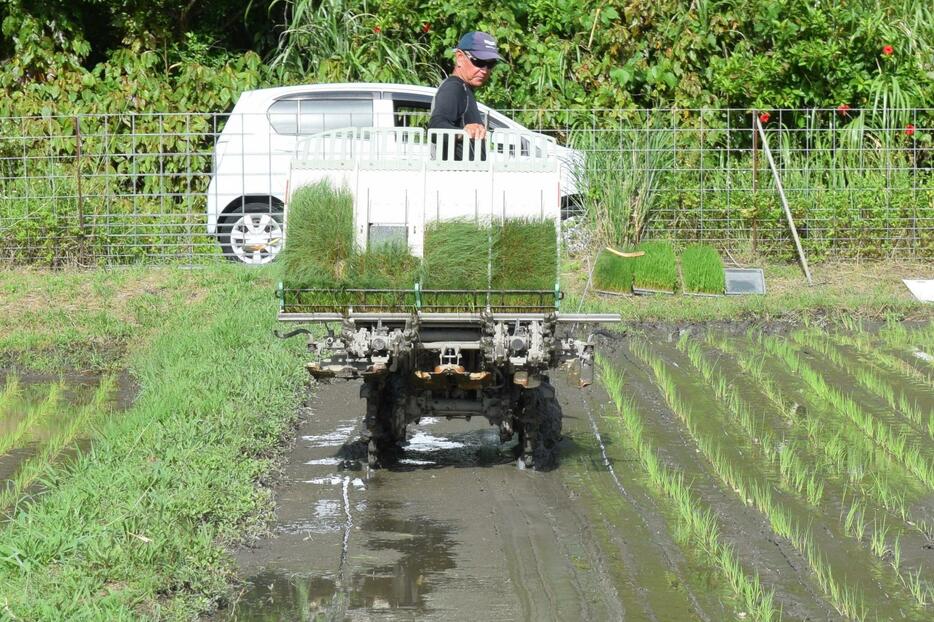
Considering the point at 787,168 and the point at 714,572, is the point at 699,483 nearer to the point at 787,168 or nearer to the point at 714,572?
the point at 714,572

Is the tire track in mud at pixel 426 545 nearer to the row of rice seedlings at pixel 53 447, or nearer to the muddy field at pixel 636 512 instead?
the muddy field at pixel 636 512

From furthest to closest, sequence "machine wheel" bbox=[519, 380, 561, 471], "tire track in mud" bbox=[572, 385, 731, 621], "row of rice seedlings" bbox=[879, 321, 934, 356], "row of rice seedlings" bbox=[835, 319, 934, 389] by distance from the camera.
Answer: "row of rice seedlings" bbox=[879, 321, 934, 356] < "row of rice seedlings" bbox=[835, 319, 934, 389] < "machine wheel" bbox=[519, 380, 561, 471] < "tire track in mud" bbox=[572, 385, 731, 621]

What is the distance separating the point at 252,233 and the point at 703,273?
486cm

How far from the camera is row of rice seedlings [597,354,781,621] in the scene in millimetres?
5500

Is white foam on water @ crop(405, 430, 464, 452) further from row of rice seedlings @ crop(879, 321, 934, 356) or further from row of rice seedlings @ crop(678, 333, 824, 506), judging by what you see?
row of rice seedlings @ crop(879, 321, 934, 356)

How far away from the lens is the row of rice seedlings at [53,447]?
7.25 metres

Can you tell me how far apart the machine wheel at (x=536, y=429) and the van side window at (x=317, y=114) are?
734cm

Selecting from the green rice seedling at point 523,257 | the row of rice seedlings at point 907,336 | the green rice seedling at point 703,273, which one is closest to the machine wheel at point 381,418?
the green rice seedling at point 523,257

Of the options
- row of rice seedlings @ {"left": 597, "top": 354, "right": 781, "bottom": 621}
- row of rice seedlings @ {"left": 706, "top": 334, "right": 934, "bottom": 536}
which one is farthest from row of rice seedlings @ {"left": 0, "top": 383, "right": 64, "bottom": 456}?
row of rice seedlings @ {"left": 706, "top": 334, "right": 934, "bottom": 536}

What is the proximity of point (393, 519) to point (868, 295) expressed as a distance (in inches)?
317

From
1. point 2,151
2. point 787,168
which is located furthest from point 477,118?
point 2,151

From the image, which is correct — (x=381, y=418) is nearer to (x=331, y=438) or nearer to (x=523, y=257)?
(x=331, y=438)

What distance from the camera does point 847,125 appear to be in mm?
16406

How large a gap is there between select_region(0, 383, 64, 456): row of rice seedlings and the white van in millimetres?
4418
